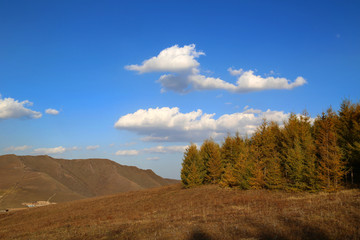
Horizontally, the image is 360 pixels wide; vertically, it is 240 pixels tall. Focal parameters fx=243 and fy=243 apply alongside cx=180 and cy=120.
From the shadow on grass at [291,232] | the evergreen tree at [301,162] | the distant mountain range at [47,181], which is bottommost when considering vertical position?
the distant mountain range at [47,181]

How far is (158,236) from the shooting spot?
1274 centimetres

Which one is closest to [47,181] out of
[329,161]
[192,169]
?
[192,169]

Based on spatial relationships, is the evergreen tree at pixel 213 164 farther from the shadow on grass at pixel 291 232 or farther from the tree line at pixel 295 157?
the shadow on grass at pixel 291 232

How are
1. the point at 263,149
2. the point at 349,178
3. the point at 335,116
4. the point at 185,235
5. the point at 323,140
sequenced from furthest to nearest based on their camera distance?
the point at 263,149 < the point at 335,116 < the point at 349,178 < the point at 323,140 < the point at 185,235

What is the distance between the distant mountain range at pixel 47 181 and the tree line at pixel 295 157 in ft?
269

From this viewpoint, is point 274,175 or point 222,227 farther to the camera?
point 274,175

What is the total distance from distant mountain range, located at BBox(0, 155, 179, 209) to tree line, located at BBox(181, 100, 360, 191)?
81.9m

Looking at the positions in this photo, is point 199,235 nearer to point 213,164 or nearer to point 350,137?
point 350,137

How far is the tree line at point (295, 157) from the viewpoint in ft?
84.4

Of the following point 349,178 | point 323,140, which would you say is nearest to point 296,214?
point 323,140

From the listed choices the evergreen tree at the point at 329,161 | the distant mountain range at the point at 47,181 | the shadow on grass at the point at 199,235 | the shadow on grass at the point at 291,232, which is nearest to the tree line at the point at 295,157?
the evergreen tree at the point at 329,161

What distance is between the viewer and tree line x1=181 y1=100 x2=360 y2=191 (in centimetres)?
2573

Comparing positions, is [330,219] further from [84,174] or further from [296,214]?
[84,174]

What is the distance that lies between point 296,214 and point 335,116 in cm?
2150
